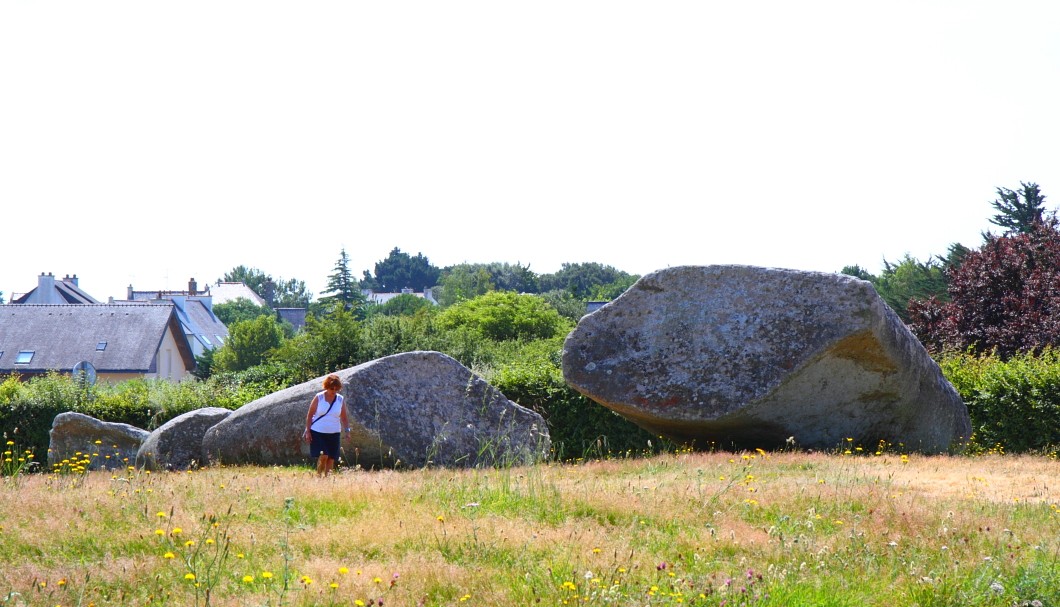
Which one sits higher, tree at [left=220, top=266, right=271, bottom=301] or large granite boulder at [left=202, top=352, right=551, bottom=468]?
tree at [left=220, top=266, right=271, bottom=301]

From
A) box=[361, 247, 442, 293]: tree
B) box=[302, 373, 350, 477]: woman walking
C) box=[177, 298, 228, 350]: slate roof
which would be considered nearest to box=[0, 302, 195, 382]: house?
box=[177, 298, 228, 350]: slate roof

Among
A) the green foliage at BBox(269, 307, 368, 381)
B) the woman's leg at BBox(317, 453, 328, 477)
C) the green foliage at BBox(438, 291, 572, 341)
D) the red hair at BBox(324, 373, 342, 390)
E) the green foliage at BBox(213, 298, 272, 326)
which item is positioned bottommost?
the woman's leg at BBox(317, 453, 328, 477)

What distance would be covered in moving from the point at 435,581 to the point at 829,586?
2.49 meters

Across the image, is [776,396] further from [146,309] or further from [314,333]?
[146,309]

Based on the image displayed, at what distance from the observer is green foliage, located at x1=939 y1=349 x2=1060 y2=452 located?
58.2ft

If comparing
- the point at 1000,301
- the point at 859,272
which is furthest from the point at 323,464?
the point at 859,272

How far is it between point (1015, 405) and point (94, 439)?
15.9 meters

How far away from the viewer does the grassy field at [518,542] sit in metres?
6.22

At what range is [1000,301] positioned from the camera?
29.3 metres

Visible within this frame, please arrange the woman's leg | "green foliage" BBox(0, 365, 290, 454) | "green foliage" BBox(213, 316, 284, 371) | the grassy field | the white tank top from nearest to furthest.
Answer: the grassy field, the woman's leg, the white tank top, "green foliage" BBox(0, 365, 290, 454), "green foliage" BBox(213, 316, 284, 371)

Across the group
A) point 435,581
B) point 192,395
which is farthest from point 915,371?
point 192,395

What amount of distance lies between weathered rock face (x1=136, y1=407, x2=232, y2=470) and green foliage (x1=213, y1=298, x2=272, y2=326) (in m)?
92.3

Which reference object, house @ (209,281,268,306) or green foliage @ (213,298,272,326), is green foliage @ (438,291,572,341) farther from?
house @ (209,281,268,306)

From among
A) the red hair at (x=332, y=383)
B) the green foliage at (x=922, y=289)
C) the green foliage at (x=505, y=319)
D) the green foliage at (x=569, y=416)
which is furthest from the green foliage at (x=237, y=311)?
the red hair at (x=332, y=383)
